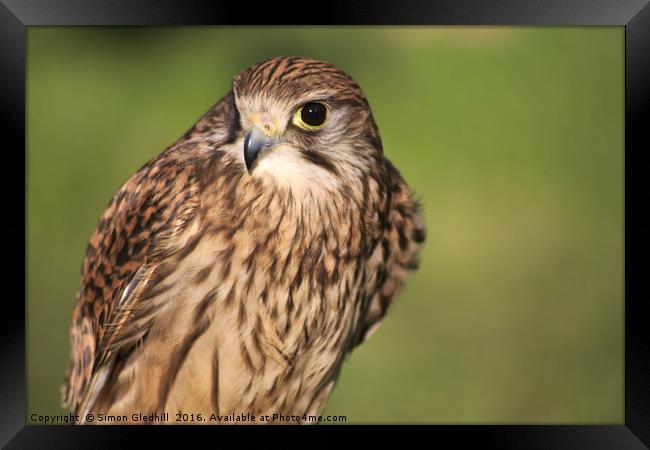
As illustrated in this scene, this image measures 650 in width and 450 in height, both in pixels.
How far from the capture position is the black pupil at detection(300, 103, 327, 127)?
2.43m

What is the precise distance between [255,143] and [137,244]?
0.60m

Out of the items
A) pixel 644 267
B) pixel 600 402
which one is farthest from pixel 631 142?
pixel 600 402

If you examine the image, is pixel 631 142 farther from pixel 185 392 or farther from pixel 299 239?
pixel 185 392

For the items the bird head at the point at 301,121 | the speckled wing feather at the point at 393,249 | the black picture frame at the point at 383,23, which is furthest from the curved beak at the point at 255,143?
the speckled wing feather at the point at 393,249

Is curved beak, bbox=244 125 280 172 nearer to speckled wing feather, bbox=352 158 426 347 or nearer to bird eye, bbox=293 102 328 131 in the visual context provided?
bird eye, bbox=293 102 328 131

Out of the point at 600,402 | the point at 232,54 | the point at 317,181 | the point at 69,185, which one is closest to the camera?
the point at 317,181

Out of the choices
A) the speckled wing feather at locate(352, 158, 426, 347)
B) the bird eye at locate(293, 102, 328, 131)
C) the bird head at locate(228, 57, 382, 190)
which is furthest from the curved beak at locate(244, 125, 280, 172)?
the speckled wing feather at locate(352, 158, 426, 347)

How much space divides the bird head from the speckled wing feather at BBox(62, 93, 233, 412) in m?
0.17

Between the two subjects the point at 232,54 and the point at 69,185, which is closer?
the point at 232,54

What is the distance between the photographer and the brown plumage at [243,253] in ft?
8.13

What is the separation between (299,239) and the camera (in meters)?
2.59

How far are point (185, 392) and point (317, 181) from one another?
0.89 metres

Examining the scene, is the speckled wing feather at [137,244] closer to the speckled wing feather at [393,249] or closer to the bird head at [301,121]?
the bird head at [301,121]

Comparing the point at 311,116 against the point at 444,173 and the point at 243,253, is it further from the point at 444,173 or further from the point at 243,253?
the point at 444,173
